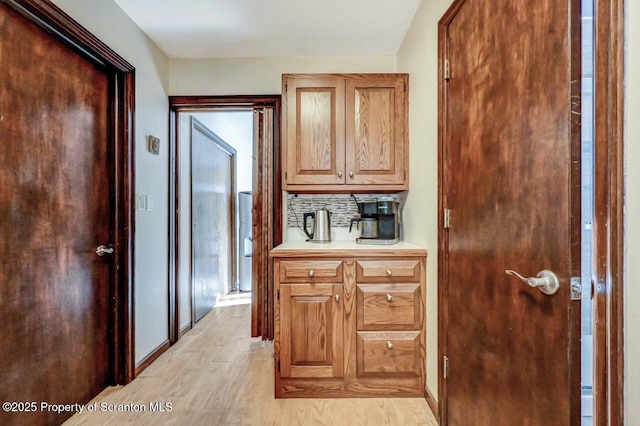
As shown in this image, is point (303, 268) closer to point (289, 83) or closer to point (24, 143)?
point (289, 83)

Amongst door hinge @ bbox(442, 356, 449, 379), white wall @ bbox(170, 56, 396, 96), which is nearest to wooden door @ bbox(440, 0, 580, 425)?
door hinge @ bbox(442, 356, 449, 379)

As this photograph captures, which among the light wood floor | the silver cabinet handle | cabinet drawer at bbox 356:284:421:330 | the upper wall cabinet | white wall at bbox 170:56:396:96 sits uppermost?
white wall at bbox 170:56:396:96

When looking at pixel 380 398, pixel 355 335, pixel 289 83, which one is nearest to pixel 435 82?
pixel 289 83

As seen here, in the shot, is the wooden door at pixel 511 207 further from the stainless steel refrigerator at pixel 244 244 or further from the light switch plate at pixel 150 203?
the stainless steel refrigerator at pixel 244 244

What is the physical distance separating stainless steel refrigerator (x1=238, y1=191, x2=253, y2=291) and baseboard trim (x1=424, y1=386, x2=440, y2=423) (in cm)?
311

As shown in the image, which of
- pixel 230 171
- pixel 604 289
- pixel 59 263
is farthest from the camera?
pixel 230 171

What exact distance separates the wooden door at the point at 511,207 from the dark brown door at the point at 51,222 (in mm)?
1933

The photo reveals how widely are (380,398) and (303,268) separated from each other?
0.88 meters

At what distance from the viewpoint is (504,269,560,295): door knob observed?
2.87 ft

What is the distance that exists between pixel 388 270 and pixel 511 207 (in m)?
0.93

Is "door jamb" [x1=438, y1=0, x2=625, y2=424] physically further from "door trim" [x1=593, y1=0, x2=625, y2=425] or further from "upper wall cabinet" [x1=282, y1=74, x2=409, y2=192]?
"upper wall cabinet" [x1=282, y1=74, x2=409, y2=192]

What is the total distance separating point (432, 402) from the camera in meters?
1.78

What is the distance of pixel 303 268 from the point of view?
1.91 metres

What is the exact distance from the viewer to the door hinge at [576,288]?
0.83 m
